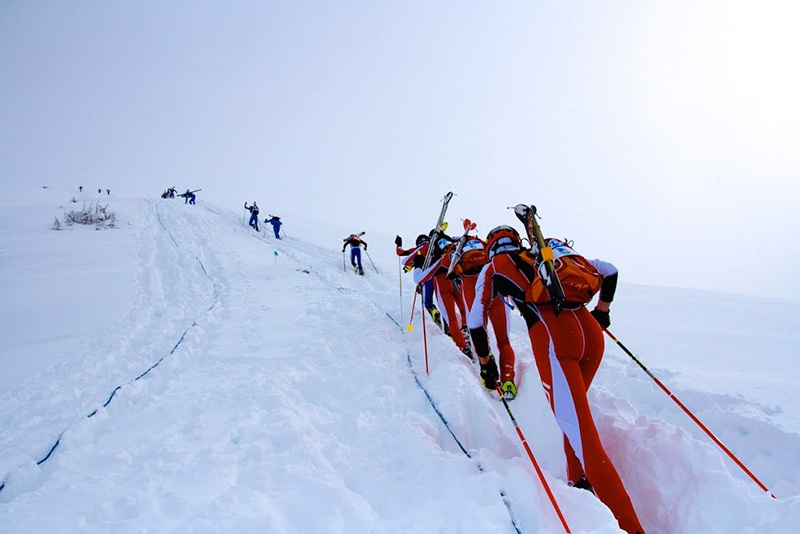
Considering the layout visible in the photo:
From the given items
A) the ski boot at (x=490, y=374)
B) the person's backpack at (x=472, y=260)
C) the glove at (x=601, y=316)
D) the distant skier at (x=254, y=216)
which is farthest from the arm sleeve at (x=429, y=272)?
the distant skier at (x=254, y=216)

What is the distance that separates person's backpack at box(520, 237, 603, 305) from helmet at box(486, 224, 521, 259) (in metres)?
0.57

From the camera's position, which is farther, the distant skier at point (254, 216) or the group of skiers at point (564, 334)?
the distant skier at point (254, 216)

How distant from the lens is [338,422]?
3.88 metres

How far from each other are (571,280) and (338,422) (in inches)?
93.9

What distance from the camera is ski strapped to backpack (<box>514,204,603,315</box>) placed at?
132 inches

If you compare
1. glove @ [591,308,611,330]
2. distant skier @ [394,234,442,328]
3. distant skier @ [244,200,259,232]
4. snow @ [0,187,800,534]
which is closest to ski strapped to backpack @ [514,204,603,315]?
glove @ [591,308,611,330]

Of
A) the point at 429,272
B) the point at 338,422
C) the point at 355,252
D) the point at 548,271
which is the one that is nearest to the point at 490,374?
the point at 548,271

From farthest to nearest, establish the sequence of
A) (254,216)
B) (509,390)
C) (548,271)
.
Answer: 1. (254,216)
2. (509,390)
3. (548,271)

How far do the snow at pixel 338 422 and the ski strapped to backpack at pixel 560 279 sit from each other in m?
1.26

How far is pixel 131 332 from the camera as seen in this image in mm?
6383

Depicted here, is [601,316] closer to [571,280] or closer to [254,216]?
[571,280]

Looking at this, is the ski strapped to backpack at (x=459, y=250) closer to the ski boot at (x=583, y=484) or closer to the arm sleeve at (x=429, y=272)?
the arm sleeve at (x=429, y=272)

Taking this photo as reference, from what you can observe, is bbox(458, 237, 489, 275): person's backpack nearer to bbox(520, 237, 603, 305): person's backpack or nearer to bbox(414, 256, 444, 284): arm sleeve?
bbox(414, 256, 444, 284): arm sleeve

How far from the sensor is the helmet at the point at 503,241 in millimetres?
4305
